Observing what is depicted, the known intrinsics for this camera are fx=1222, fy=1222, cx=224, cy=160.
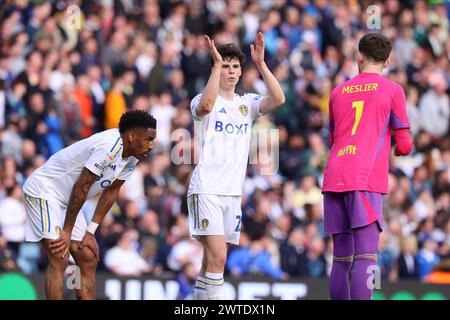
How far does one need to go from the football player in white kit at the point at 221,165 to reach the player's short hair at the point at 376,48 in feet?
4.02

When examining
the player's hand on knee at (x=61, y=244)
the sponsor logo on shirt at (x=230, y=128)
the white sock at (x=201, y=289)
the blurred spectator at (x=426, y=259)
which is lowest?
the white sock at (x=201, y=289)

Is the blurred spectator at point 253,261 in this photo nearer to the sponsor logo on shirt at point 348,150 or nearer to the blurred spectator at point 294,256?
the blurred spectator at point 294,256

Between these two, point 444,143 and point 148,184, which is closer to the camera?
point 148,184

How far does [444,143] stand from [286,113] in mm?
3178

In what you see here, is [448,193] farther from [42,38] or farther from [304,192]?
[42,38]

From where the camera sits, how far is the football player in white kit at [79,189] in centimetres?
1212

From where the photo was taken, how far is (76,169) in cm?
1262

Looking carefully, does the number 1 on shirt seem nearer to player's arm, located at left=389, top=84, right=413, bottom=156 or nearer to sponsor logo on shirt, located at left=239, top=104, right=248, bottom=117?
player's arm, located at left=389, top=84, right=413, bottom=156

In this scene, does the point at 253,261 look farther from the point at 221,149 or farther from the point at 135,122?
the point at 135,122

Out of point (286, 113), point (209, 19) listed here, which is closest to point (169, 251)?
point (286, 113)

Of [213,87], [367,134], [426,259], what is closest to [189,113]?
[426,259]

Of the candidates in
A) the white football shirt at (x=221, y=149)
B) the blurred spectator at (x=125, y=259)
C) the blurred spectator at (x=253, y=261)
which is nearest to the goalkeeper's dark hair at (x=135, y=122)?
the white football shirt at (x=221, y=149)

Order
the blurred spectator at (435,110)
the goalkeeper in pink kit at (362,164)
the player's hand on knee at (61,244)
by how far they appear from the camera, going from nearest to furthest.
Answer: the goalkeeper in pink kit at (362,164) → the player's hand on knee at (61,244) → the blurred spectator at (435,110)
